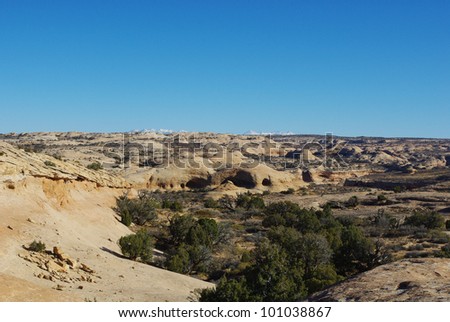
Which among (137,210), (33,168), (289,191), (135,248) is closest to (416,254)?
(135,248)

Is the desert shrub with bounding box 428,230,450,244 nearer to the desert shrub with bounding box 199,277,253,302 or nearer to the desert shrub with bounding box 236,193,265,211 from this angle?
the desert shrub with bounding box 236,193,265,211

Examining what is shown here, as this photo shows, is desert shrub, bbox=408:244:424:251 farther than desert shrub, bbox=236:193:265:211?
No

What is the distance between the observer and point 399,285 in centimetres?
762

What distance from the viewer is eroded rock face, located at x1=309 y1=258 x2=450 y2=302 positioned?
6879 mm

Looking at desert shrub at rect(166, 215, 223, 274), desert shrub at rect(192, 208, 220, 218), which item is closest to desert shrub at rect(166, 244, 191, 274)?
desert shrub at rect(166, 215, 223, 274)

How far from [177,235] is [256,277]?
9.52 metres

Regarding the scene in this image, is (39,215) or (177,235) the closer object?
(39,215)

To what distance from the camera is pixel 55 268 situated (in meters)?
11.3

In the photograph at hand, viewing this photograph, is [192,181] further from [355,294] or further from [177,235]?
[355,294]

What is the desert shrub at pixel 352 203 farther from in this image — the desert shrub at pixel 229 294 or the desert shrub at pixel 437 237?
the desert shrub at pixel 229 294
